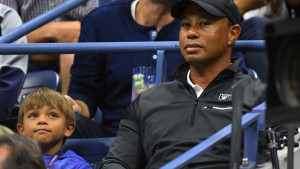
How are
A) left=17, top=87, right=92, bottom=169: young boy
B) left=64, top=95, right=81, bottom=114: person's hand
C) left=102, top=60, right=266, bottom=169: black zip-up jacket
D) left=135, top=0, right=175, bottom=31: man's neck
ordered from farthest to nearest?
left=135, top=0, right=175, bottom=31: man's neck → left=64, top=95, right=81, bottom=114: person's hand → left=17, top=87, right=92, bottom=169: young boy → left=102, top=60, right=266, bottom=169: black zip-up jacket

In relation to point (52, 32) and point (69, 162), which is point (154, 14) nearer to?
point (52, 32)

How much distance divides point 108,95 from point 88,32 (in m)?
0.41

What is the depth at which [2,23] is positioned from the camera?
4379mm

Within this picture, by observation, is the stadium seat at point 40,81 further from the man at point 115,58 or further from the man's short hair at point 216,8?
the man's short hair at point 216,8

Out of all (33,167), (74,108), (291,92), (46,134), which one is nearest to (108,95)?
(74,108)

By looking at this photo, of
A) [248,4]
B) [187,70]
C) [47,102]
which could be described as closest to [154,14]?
[248,4]

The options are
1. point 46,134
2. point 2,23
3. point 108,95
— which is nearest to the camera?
point 46,134

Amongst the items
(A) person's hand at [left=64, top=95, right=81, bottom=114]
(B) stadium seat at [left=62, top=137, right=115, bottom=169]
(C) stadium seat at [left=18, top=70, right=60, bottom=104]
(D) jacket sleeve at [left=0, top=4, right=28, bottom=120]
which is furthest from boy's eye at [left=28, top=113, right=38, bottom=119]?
(C) stadium seat at [left=18, top=70, right=60, bottom=104]

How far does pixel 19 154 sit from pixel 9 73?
199 cm

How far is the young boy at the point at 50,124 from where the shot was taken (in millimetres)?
3287

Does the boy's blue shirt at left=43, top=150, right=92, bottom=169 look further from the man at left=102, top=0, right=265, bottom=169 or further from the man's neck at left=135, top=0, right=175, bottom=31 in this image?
the man's neck at left=135, top=0, right=175, bottom=31

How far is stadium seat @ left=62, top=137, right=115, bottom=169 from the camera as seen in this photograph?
3.58 metres

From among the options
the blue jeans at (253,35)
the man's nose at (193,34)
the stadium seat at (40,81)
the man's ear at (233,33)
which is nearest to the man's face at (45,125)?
the man's nose at (193,34)

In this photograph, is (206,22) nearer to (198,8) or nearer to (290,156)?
(198,8)
